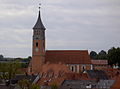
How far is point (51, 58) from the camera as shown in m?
101

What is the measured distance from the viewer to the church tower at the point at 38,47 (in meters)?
98.2

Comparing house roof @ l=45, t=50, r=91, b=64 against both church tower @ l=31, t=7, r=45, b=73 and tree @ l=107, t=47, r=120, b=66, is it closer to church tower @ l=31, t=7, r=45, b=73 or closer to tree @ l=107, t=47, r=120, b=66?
church tower @ l=31, t=7, r=45, b=73

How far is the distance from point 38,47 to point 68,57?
30.5 feet

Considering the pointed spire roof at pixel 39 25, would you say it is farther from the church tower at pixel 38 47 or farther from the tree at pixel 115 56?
the tree at pixel 115 56

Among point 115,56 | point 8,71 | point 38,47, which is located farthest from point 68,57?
point 115,56

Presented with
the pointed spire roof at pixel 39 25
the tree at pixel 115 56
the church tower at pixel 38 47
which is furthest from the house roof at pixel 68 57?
the tree at pixel 115 56

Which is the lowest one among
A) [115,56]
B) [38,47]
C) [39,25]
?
[115,56]

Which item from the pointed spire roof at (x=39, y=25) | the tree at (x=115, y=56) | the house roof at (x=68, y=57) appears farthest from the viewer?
the tree at (x=115, y=56)

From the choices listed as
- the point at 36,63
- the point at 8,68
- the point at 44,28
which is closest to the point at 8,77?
the point at 8,68

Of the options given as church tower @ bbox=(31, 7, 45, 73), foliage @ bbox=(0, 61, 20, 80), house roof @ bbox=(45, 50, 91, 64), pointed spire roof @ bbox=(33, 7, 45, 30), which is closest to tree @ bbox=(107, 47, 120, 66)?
house roof @ bbox=(45, 50, 91, 64)

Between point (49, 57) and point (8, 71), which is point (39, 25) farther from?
point (8, 71)

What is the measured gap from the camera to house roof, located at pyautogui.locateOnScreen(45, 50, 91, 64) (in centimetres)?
10081

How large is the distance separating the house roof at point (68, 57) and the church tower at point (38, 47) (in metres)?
2.74

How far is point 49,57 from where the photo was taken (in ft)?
333
